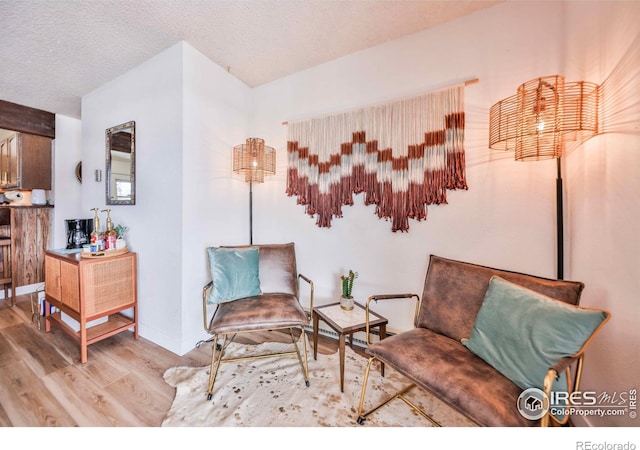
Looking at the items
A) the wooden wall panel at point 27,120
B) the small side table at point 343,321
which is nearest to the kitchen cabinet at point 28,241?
the wooden wall panel at point 27,120

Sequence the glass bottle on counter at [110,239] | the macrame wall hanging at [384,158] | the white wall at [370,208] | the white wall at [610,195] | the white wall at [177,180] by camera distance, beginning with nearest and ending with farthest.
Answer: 1. the white wall at [610,195]
2. the white wall at [370,208]
3. the macrame wall hanging at [384,158]
4. the white wall at [177,180]
5. the glass bottle on counter at [110,239]

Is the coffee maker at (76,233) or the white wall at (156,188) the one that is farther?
the coffee maker at (76,233)

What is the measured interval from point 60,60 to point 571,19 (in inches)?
156

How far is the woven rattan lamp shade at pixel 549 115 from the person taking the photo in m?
1.23

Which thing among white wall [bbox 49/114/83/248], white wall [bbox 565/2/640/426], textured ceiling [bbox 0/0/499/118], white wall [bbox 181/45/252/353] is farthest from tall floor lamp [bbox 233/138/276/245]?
white wall [bbox 49/114/83/248]

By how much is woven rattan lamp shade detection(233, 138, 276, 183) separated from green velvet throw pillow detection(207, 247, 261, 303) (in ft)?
2.66

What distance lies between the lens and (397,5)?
1.69 m

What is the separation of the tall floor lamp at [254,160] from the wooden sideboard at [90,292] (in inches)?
51.9

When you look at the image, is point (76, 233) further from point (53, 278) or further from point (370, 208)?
point (370, 208)

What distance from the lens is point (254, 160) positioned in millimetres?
2383

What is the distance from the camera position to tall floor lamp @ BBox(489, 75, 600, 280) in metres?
1.23

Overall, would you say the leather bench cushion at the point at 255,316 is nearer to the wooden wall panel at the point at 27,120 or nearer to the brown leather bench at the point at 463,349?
the brown leather bench at the point at 463,349

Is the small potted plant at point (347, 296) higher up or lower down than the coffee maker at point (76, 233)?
lower down
